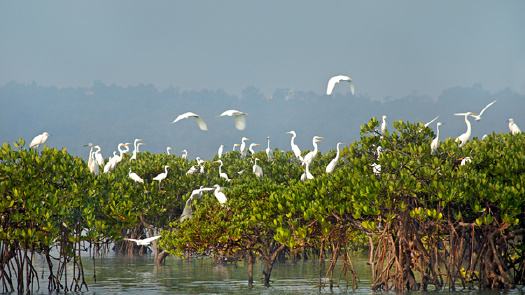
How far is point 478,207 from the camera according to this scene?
73.9ft

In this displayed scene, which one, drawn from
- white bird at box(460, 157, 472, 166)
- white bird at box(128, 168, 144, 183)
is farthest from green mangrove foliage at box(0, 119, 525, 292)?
white bird at box(128, 168, 144, 183)

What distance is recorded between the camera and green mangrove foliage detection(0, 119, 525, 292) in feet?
75.3

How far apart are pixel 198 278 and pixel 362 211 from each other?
12.6 m

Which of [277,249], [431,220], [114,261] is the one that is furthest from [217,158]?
[431,220]

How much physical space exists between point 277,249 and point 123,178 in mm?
10255

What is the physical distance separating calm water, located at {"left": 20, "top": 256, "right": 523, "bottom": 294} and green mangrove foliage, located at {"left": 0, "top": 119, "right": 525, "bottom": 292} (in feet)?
6.27

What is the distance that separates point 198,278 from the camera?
34406 millimetres

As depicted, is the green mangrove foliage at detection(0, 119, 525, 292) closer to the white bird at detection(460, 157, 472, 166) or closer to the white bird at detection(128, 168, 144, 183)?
the white bird at detection(460, 157, 472, 166)

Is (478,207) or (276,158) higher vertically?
(276,158)

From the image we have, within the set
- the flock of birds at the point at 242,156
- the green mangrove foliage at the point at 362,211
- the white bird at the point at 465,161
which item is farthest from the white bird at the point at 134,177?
the white bird at the point at 465,161

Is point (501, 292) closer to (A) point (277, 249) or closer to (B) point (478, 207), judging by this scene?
(B) point (478, 207)

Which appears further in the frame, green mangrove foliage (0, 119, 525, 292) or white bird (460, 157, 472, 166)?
white bird (460, 157, 472, 166)

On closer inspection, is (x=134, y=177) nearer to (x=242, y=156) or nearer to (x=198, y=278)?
(x=198, y=278)

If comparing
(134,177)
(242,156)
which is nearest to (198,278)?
(134,177)
